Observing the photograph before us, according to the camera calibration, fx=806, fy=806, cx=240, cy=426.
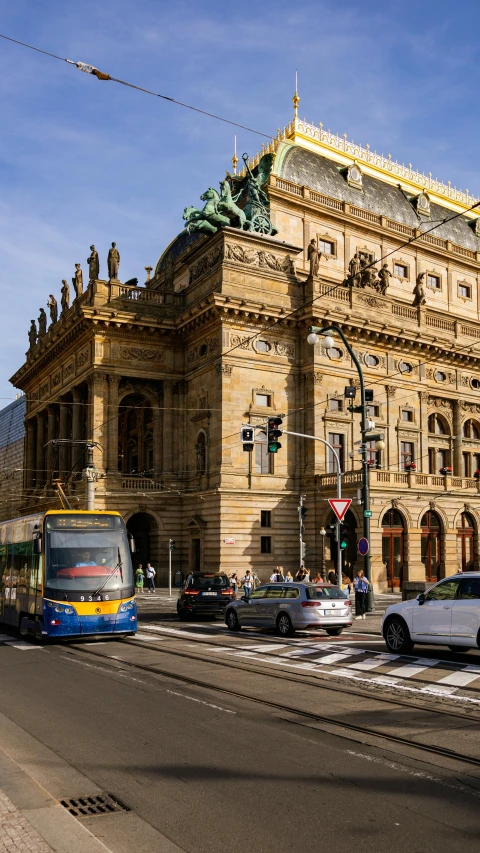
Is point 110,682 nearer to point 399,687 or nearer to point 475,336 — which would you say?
point 399,687

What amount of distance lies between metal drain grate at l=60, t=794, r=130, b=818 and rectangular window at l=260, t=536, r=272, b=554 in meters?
38.7

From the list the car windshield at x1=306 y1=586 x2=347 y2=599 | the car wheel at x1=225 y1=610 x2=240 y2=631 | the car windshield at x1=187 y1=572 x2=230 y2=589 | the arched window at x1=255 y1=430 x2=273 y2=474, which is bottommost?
the car wheel at x1=225 y1=610 x2=240 y2=631

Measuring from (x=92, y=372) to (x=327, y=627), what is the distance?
102ft

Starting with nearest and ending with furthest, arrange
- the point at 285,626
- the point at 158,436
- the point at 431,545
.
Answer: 1. the point at 285,626
2. the point at 431,545
3. the point at 158,436

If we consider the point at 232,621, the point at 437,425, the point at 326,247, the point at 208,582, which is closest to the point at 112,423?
the point at 326,247

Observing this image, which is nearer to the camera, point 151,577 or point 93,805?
point 93,805

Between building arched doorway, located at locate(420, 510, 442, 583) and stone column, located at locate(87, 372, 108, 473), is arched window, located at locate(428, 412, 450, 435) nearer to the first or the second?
building arched doorway, located at locate(420, 510, 442, 583)

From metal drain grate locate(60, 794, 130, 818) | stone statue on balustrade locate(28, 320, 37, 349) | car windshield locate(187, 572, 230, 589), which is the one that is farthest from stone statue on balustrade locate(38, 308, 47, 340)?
metal drain grate locate(60, 794, 130, 818)

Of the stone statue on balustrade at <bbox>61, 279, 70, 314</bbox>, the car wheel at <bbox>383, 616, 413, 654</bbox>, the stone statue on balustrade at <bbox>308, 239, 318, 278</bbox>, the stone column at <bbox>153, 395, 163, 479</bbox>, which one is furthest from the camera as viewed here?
the stone statue on balustrade at <bbox>61, 279, 70, 314</bbox>

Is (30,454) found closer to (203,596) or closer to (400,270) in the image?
(400,270)

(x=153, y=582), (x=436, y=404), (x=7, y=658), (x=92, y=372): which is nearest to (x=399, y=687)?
(x=7, y=658)

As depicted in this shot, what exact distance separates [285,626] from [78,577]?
6135 mm

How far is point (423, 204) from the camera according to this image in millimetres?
64500

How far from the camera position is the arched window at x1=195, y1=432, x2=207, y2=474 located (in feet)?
158
